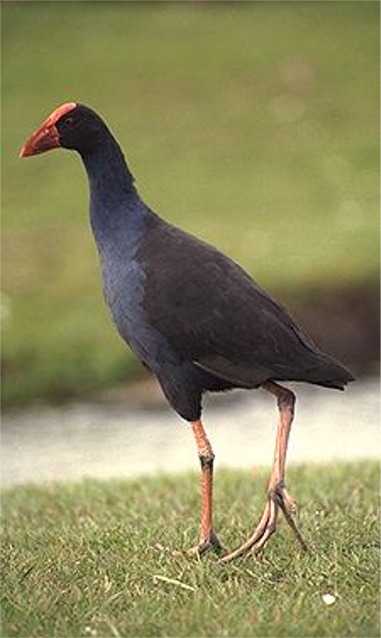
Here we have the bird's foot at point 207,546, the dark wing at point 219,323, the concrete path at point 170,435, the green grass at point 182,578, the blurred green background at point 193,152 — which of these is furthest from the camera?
the blurred green background at point 193,152

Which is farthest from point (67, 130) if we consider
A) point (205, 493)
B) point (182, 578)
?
point (182, 578)

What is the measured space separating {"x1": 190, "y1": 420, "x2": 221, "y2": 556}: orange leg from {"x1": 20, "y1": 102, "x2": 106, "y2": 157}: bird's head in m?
1.25

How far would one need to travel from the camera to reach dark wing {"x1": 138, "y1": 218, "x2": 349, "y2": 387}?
595cm

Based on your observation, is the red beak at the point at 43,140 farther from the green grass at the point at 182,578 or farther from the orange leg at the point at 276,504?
the green grass at the point at 182,578

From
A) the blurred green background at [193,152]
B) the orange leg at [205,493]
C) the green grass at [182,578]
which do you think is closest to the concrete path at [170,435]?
the blurred green background at [193,152]

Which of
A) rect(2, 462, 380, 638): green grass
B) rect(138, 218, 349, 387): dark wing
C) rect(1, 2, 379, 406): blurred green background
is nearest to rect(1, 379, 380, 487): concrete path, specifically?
rect(1, 2, 379, 406): blurred green background

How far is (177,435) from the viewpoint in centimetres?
1528

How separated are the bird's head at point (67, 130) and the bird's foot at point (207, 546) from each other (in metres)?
1.68

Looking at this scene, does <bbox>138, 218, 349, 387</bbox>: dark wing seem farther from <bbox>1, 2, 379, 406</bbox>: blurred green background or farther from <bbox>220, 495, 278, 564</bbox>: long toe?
<bbox>1, 2, 379, 406</bbox>: blurred green background

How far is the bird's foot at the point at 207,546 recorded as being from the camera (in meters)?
6.14

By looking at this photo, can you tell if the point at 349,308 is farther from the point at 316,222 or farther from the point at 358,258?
the point at 316,222

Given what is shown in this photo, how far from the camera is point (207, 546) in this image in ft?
20.3

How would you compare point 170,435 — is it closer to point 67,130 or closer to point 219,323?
point 67,130

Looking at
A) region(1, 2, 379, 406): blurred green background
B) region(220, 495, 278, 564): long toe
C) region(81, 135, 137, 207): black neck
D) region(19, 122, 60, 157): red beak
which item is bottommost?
region(1, 2, 379, 406): blurred green background
